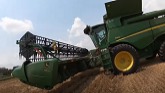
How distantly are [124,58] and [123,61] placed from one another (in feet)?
0.34

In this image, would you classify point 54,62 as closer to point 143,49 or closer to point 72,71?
point 72,71

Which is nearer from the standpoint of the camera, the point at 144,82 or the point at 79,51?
the point at 144,82

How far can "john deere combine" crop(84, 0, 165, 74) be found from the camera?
873 cm

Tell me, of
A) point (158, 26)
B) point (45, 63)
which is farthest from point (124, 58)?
point (45, 63)

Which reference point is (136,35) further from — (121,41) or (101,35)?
(101,35)

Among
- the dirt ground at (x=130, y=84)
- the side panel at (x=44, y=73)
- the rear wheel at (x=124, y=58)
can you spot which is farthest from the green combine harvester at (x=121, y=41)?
the side panel at (x=44, y=73)

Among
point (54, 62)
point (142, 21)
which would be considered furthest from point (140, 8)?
point (54, 62)

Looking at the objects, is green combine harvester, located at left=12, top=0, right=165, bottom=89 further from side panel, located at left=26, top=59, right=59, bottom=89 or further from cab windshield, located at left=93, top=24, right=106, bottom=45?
side panel, located at left=26, top=59, right=59, bottom=89

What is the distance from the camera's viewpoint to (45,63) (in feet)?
23.4

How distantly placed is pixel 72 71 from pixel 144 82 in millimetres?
Result: 3335

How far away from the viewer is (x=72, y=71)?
31.4 ft

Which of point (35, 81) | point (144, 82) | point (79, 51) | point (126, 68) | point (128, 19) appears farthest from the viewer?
point (79, 51)

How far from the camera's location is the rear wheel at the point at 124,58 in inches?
337

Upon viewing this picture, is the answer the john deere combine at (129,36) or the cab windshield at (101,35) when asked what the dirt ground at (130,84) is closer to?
the john deere combine at (129,36)
